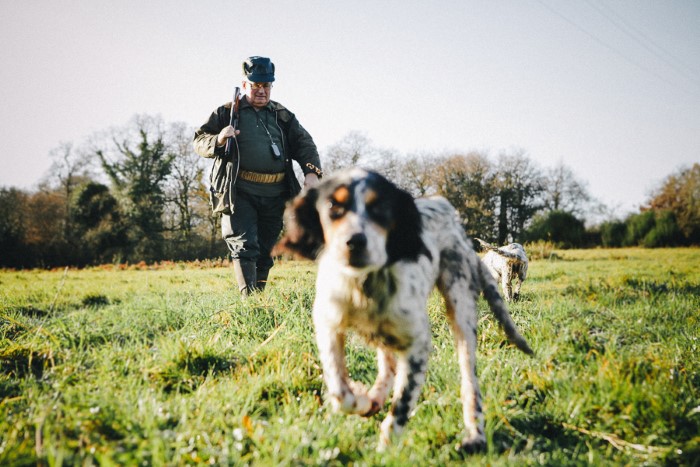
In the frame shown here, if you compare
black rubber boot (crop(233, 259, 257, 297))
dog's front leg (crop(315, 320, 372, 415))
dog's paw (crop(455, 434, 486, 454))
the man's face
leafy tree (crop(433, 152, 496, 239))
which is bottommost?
dog's paw (crop(455, 434, 486, 454))

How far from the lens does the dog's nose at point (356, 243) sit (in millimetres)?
1971

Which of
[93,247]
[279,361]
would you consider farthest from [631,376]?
[93,247]

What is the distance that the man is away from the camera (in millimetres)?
4762

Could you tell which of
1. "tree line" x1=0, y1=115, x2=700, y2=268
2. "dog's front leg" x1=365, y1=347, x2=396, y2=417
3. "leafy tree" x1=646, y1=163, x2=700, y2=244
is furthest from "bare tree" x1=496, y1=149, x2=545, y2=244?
"dog's front leg" x1=365, y1=347, x2=396, y2=417

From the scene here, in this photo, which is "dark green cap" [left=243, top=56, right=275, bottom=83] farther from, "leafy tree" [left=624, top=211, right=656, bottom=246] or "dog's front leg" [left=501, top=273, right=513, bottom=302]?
"leafy tree" [left=624, top=211, right=656, bottom=246]

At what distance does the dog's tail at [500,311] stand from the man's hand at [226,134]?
2897 mm

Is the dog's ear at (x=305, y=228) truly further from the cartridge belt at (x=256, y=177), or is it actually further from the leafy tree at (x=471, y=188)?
the leafy tree at (x=471, y=188)

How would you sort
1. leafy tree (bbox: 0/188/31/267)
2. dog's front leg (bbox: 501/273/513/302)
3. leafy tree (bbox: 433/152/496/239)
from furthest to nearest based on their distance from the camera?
leafy tree (bbox: 433/152/496/239) < leafy tree (bbox: 0/188/31/267) < dog's front leg (bbox: 501/273/513/302)

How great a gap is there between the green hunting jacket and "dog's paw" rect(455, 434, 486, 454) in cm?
309

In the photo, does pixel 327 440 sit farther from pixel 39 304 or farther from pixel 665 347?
pixel 39 304

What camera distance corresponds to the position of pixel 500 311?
9.53 feet

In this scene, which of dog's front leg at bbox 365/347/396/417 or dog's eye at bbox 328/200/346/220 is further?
dog's front leg at bbox 365/347/396/417

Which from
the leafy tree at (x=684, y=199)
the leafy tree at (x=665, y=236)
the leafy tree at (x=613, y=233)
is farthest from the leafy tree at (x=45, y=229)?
the leafy tree at (x=684, y=199)

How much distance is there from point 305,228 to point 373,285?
21.5 inches
